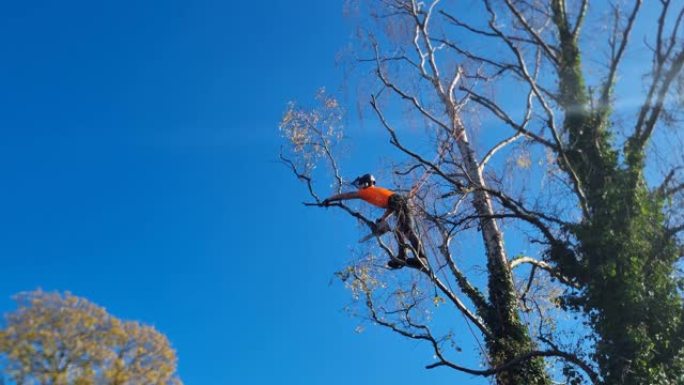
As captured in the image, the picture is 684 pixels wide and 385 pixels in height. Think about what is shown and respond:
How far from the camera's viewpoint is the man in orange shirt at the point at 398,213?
806 cm

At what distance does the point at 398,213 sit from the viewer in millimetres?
8039

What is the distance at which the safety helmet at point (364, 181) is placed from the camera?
864cm

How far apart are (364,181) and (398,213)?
862 mm

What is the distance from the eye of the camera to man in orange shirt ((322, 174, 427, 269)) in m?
8.06

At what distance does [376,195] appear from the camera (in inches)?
325

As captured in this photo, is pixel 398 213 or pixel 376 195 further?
pixel 376 195

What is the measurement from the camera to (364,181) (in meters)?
8.68

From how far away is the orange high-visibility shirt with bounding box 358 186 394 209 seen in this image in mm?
8203

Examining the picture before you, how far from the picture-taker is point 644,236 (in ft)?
22.0

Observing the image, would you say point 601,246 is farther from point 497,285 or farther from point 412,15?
point 412,15

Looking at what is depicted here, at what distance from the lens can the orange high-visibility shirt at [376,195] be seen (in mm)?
8203

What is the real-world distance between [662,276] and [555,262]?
1.17 metres

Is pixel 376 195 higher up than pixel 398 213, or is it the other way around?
pixel 376 195

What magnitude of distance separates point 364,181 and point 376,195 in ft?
1.60
